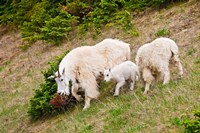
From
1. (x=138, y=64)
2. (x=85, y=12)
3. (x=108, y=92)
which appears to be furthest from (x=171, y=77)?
(x=85, y=12)

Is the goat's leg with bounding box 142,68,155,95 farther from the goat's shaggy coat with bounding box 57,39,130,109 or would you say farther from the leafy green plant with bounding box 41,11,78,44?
the leafy green plant with bounding box 41,11,78,44

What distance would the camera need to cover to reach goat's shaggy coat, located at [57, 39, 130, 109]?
1027cm

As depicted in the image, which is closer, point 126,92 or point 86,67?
point 126,92

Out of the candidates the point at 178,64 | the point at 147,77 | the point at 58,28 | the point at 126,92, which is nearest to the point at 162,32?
the point at 126,92

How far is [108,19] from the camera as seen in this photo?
17641 millimetres

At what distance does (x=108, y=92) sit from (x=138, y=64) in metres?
1.64

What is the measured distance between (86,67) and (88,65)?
85 millimetres

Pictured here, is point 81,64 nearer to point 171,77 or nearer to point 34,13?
point 171,77

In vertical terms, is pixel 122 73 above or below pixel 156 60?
below

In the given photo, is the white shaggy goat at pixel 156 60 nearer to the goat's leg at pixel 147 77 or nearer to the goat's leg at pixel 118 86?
the goat's leg at pixel 147 77

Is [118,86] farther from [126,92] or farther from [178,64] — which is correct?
[178,64]

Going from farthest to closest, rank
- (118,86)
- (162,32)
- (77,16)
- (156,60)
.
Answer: (77,16), (162,32), (118,86), (156,60)

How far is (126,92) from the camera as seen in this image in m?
10.1

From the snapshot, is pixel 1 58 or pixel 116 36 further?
pixel 1 58
